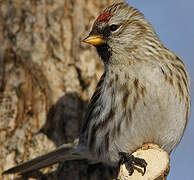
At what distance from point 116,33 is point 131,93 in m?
0.46

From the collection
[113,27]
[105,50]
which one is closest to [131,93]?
[105,50]

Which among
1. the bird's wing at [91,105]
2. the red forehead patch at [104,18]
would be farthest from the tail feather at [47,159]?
the red forehead patch at [104,18]

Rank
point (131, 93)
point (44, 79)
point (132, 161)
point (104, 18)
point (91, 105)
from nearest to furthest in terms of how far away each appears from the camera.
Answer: point (132, 161) < point (131, 93) < point (104, 18) < point (91, 105) < point (44, 79)

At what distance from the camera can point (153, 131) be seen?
3.72 m

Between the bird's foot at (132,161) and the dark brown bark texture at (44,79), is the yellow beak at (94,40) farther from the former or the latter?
the bird's foot at (132,161)

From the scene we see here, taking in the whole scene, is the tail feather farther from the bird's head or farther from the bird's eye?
the bird's eye

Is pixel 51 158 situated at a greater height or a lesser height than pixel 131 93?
lesser

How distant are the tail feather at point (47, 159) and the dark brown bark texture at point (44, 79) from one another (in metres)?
0.08

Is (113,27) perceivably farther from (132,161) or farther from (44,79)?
(132,161)

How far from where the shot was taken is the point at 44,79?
4.30m

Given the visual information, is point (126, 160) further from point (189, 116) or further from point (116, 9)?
point (116, 9)

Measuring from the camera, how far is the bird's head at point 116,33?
12.6ft

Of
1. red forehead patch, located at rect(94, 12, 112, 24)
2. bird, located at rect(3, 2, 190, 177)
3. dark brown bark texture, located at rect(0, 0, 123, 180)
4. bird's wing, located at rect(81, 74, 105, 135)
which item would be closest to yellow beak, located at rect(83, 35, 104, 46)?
bird, located at rect(3, 2, 190, 177)

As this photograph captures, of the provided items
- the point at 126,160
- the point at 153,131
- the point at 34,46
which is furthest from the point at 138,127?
the point at 34,46
